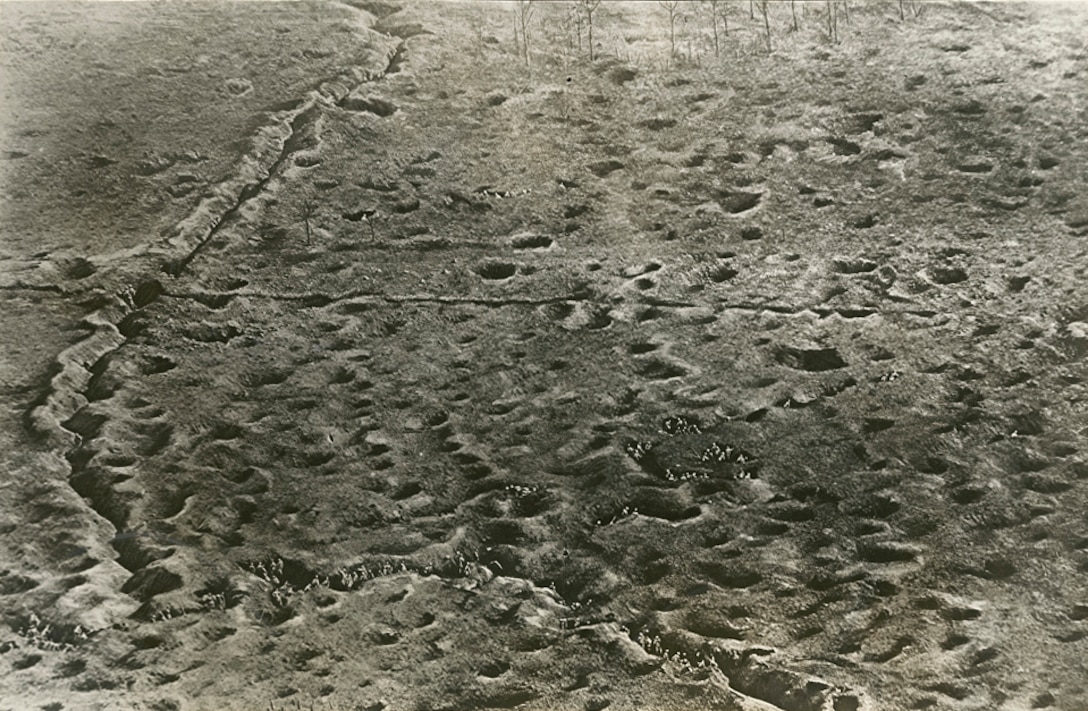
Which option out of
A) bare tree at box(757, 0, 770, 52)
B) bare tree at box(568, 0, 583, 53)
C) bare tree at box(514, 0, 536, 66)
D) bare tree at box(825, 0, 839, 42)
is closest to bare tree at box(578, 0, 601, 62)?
bare tree at box(568, 0, 583, 53)

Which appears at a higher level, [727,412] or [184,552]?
[727,412]

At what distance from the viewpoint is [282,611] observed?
2.78 metres

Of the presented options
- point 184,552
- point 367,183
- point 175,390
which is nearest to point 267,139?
point 367,183

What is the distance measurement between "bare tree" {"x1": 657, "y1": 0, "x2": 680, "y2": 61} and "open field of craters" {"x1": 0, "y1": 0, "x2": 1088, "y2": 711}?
0.02m

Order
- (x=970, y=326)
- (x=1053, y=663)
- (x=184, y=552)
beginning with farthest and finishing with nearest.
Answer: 1. (x=970, y=326)
2. (x=184, y=552)
3. (x=1053, y=663)

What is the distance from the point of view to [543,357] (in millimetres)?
3355

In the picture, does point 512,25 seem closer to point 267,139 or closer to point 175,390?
point 267,139

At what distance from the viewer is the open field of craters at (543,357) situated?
273 cm

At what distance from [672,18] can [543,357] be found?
5.31 ft

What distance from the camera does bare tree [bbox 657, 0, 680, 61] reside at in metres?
4.22

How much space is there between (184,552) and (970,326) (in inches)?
86.9

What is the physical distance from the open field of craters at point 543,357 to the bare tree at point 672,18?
0.7 inches

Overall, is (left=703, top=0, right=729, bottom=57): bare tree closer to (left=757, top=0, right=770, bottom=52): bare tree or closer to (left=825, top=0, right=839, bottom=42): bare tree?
(left=757, top=0, right=770, bottom=52): bare tree

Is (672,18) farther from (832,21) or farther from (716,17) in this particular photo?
(832,21)
